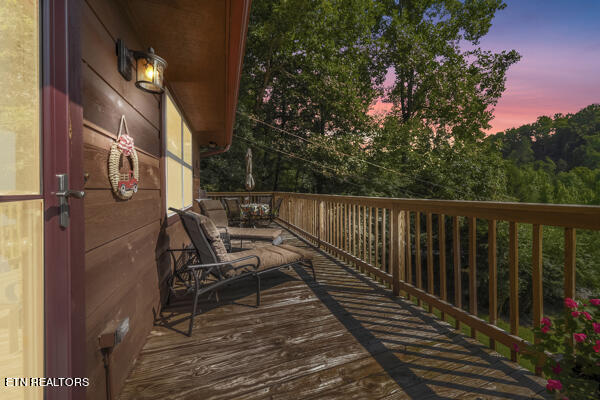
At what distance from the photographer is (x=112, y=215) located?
1503mm

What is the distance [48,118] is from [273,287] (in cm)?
258

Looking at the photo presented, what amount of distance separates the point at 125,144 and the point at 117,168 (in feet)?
0.67

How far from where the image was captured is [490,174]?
15180 mm

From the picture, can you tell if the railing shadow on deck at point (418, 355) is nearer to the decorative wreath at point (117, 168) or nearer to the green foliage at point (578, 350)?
the green foliage at point (578, 350)

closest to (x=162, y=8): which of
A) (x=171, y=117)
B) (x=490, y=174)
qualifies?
(x=171, y=117)

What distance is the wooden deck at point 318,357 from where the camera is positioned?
153cm

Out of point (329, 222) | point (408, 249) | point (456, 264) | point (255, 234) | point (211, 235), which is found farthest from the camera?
point (329, 222)

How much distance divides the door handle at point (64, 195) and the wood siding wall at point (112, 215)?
19 cm

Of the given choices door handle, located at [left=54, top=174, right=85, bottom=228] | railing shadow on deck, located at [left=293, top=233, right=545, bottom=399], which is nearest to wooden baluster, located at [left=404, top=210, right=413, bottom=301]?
railing shadow on deck, located at [left=293, top=233, right=545, bottom=399]

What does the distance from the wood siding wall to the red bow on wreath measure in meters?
0.05

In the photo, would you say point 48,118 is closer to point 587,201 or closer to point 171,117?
point 171,117

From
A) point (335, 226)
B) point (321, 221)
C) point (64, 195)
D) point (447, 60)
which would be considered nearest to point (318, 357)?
point (64, 195)

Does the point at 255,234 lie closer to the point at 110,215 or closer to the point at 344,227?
the point at 344,227

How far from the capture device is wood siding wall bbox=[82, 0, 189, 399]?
1.25 m
